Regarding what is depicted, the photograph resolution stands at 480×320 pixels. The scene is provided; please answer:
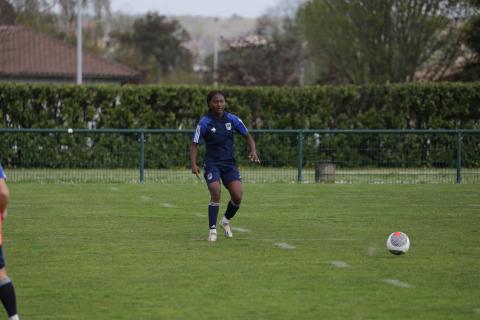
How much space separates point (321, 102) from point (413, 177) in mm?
7943

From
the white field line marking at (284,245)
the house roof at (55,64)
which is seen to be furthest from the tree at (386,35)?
the white field line marking at (284,245)

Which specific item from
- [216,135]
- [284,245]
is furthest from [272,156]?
[284,245]

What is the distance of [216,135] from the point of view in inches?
574

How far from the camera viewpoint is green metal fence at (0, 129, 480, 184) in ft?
88.0

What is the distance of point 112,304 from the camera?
31.0 feet

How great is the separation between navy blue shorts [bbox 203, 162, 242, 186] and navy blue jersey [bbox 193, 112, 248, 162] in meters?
0.08

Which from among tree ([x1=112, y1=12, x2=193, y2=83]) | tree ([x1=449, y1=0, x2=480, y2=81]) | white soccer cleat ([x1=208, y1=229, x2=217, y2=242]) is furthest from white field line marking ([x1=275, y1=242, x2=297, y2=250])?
tree ([x1=112, y1=12, x2=193, y2=83])

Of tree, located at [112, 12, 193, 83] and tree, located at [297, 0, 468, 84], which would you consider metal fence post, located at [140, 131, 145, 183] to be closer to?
tree, located at [297, 0, 468, 84]

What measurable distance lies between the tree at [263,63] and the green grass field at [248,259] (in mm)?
37138

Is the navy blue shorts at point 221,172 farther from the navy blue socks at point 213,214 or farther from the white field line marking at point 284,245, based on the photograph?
the white field line marking at point 284,245

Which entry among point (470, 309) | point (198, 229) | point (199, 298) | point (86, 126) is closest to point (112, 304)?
point (199, 298)

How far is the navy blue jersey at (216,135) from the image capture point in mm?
14555

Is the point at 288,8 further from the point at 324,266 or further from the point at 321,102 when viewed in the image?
the point at 324,266

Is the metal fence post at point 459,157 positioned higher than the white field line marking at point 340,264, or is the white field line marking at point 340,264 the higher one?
the metal fence post at point 459,157
